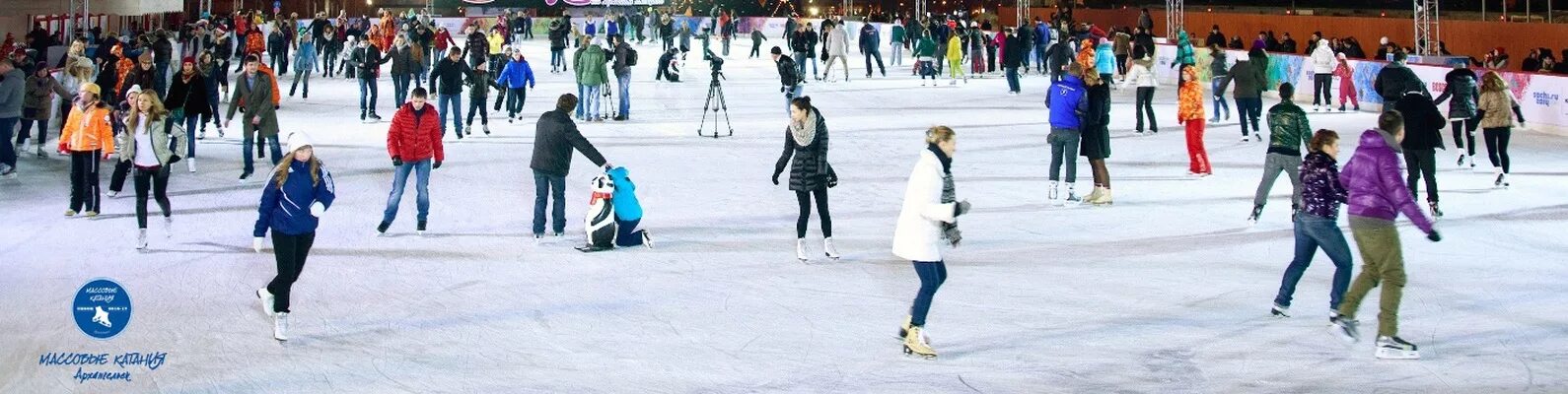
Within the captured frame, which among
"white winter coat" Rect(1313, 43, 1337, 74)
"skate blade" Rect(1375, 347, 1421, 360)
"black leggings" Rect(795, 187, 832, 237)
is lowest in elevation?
"skate blade" Rect(1375, 347, 1421, 360)

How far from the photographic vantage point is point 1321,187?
30.5ft

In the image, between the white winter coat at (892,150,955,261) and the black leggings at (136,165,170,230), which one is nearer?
the white winter coat at (892,150,955,261)

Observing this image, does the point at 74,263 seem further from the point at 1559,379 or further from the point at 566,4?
the point at 566,4

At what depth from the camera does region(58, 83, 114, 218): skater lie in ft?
47.2

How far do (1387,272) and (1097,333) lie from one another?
62.8 inches

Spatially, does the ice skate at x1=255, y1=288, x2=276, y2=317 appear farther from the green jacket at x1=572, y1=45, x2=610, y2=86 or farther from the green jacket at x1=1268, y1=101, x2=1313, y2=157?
the green jacket at x1=572, y1=45, x2=610, y2=86

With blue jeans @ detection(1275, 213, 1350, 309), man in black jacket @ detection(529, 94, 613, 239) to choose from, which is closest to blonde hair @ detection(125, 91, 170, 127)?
man in black jacket @ detection(529, 94, 613, 239)

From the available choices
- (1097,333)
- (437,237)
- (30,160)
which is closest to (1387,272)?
(1097,333)

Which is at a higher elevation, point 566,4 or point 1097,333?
point 566,4

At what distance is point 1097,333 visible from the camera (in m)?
9.53

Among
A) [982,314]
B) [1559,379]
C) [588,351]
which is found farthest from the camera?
[982,314]

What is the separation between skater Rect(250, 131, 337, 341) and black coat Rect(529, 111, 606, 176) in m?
3.18

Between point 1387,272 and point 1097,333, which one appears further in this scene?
point 1097,333
